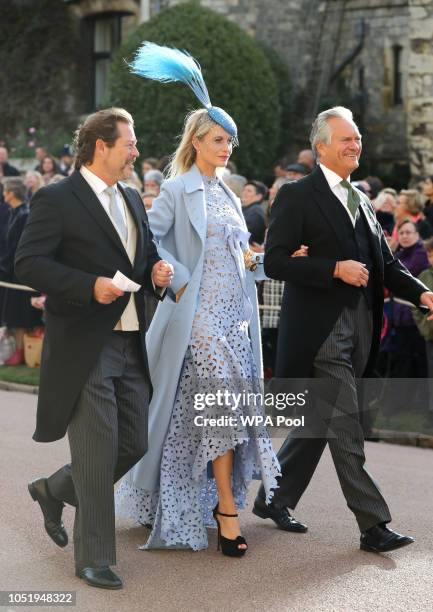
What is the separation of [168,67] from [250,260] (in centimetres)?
108

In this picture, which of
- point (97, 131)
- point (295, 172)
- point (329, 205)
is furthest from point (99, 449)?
point (295, 172)

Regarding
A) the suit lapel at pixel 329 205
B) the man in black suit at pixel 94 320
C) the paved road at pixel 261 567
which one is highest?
the suit lapel at pixel 329 205

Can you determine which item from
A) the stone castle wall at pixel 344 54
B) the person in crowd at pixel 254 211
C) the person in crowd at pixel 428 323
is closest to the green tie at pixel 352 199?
the person in crowd at pixel 428 323

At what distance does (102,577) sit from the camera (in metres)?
5.65

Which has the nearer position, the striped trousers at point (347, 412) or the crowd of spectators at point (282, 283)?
the striped trousers at point (347, 412)

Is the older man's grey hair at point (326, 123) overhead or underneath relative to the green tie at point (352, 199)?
overhead

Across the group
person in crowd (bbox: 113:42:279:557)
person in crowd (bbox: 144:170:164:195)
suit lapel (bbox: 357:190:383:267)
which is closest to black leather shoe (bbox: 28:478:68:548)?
person in crowd (bbox: 113:42:279:557)

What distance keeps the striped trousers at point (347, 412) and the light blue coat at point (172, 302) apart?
402 millimetres

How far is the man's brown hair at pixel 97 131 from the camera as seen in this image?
233 inches

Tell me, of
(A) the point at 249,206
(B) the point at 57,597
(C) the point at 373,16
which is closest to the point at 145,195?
(A) the point at 249,206

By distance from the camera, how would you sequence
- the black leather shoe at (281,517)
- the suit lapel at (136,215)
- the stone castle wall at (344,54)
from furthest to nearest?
1. the stone castle wall at (344,54)
2. the black leather shoe at (281,517)
3. the suit lapel at (136,215)

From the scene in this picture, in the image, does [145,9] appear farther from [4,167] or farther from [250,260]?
[250,260]

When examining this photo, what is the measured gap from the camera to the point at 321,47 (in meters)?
22.6

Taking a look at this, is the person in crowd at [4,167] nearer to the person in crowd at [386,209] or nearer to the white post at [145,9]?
the white post at [145,9]
